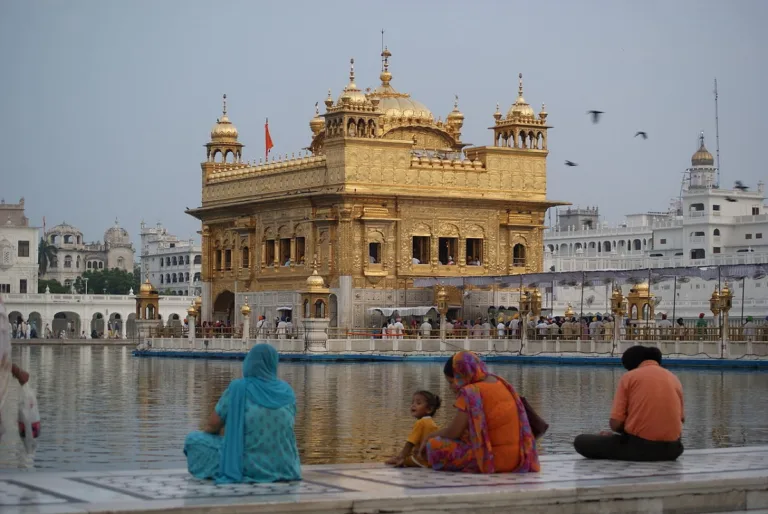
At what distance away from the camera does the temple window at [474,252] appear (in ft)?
142

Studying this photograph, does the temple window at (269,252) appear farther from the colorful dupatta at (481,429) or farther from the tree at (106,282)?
the tree at (106,282)

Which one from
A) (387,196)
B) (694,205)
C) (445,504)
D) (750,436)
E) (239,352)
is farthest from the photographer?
(694,205)

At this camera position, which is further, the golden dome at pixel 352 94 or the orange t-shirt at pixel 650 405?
the golden dome at pixel 352 94

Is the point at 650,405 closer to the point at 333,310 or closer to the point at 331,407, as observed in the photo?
the point at 331,407

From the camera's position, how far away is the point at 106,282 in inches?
4663

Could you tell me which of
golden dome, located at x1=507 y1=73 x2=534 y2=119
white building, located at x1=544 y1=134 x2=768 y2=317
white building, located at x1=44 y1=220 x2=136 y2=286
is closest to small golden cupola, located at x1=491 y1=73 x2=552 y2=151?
golden dome, located at x1=507 y1=73 x2=534 y2=119

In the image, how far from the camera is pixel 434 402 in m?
10.3

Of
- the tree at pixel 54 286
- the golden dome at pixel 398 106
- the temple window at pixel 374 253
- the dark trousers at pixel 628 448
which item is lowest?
the dark trousers at pixel 628 448

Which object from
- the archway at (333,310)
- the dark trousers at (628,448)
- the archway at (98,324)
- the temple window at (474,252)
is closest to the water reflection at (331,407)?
the dark trousers at (628,448)

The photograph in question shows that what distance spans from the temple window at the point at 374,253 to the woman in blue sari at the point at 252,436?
32727 mm

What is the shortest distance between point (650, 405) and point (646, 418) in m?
0.11

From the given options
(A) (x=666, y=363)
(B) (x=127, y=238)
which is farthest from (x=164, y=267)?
(A) (x=666, y=363)

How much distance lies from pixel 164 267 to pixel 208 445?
110 metres

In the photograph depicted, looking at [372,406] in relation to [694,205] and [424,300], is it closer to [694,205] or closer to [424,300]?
[424,300]
